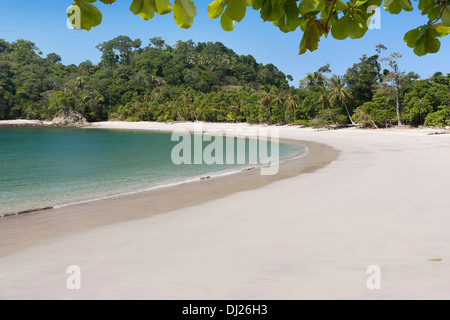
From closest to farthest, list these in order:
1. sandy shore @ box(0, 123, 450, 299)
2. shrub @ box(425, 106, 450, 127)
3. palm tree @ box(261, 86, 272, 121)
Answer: sandy shore @ box(0, 123, 450, 299), shrub @ box(425, 106, 450, 127), palm tree @ box(261, 86, 272, 121)

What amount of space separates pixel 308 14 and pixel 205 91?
3934 inches

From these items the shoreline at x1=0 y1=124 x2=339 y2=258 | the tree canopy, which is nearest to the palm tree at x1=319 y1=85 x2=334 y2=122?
the shoreline at x1=0 y1=124 x2=339 y2=258

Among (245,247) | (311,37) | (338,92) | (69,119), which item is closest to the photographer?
(311,37)

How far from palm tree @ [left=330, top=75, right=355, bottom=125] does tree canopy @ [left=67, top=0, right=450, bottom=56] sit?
50920 mm

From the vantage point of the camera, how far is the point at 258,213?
23.2 feet

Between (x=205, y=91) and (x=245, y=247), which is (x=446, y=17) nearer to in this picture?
(x=245, y=247)

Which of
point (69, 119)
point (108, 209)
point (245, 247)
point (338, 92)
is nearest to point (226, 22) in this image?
point (245, 247)

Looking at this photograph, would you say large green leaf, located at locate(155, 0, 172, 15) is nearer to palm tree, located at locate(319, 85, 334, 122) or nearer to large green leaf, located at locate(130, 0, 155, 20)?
large green leaf, located at locate(130, 0, 155, 20)

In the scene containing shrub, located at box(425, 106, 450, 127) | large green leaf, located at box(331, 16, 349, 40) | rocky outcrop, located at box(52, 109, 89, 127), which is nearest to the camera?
large green leaf, located at box(331, 16, 349, 40)

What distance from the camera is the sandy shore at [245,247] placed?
3.51 meters

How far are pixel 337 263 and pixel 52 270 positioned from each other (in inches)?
151

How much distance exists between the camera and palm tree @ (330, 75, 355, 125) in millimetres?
48875

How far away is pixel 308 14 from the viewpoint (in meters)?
1.32
